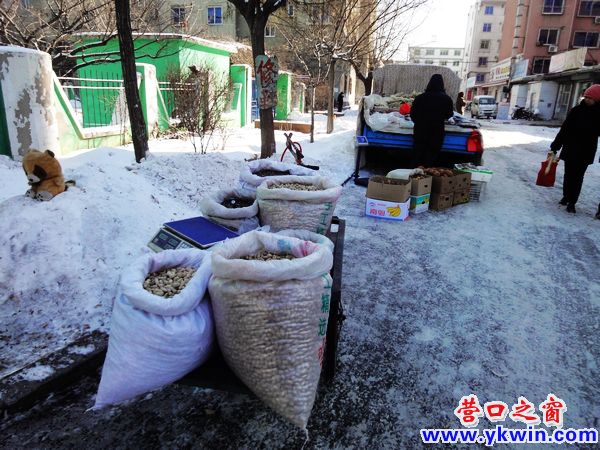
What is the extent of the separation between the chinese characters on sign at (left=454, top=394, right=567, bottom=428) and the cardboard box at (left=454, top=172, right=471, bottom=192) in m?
4.55

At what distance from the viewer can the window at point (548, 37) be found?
43594 millimetres

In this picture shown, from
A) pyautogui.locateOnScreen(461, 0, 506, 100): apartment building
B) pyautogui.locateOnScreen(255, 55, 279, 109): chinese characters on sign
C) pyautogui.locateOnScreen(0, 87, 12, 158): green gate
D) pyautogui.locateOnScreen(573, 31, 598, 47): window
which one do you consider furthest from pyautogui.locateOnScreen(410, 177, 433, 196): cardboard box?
pyautogui.locateOnScreen(461, 0, 506, 100): apartment building

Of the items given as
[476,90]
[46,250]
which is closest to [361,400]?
[46,250]

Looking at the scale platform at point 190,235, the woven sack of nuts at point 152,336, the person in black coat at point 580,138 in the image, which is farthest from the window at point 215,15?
the woven sack of nuts at point 152,336

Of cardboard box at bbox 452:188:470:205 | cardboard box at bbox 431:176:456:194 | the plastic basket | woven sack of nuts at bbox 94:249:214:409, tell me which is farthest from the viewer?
the plastic basket

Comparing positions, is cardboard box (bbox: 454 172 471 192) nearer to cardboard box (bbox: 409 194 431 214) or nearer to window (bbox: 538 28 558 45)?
cardboard box (bbox: 409 194 431 214)

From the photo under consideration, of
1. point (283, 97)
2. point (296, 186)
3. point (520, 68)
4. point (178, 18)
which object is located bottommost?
point (296, 186)

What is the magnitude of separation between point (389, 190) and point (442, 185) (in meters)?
1.05

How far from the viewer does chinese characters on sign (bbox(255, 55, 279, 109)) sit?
831 centimetres

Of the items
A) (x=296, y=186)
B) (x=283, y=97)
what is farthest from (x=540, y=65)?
(x=296, y=186)

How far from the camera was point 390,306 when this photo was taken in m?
3.56

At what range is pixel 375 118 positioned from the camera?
8.56 m

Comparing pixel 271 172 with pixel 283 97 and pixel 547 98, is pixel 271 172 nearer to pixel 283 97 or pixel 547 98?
pixel 283 97

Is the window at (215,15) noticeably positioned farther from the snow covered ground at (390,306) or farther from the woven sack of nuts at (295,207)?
the woven sack of nuts at (295,207)
